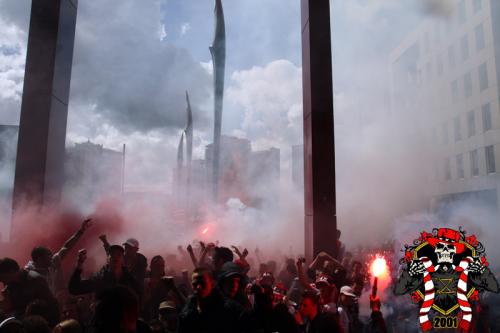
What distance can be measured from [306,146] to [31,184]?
4.56 meters

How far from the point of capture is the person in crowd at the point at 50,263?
3.38m

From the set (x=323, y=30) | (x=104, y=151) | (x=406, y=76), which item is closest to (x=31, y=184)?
(x=323, y=30)

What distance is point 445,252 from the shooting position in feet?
16.2

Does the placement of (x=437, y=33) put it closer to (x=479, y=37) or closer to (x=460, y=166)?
(x=479, y=37)

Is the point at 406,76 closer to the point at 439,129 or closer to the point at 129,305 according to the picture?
the point at 439,129

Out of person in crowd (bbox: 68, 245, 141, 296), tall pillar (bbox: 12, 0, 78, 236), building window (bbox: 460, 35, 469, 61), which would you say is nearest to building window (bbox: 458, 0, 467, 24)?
building window (bbox: 460, 35, 469, 61)

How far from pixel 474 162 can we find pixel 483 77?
463cm

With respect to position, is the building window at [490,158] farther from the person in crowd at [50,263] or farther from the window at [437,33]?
the person in crowd at [50,263]

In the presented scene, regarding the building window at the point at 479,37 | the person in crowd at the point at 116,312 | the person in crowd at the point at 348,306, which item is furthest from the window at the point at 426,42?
the person in crowd at the point at 116,312

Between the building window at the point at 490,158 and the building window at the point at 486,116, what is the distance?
1.08m

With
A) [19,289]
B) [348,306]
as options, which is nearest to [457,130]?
[348,306]

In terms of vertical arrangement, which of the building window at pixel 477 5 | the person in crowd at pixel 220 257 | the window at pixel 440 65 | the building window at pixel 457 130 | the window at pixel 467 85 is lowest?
the person in crowd at pixel 220 257

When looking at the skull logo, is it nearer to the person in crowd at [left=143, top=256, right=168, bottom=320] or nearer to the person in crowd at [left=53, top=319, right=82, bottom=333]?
the person in crowd at [left=143, top=256, right=168, bottom=320]

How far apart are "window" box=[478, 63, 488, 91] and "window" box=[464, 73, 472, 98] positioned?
28.7 inches
